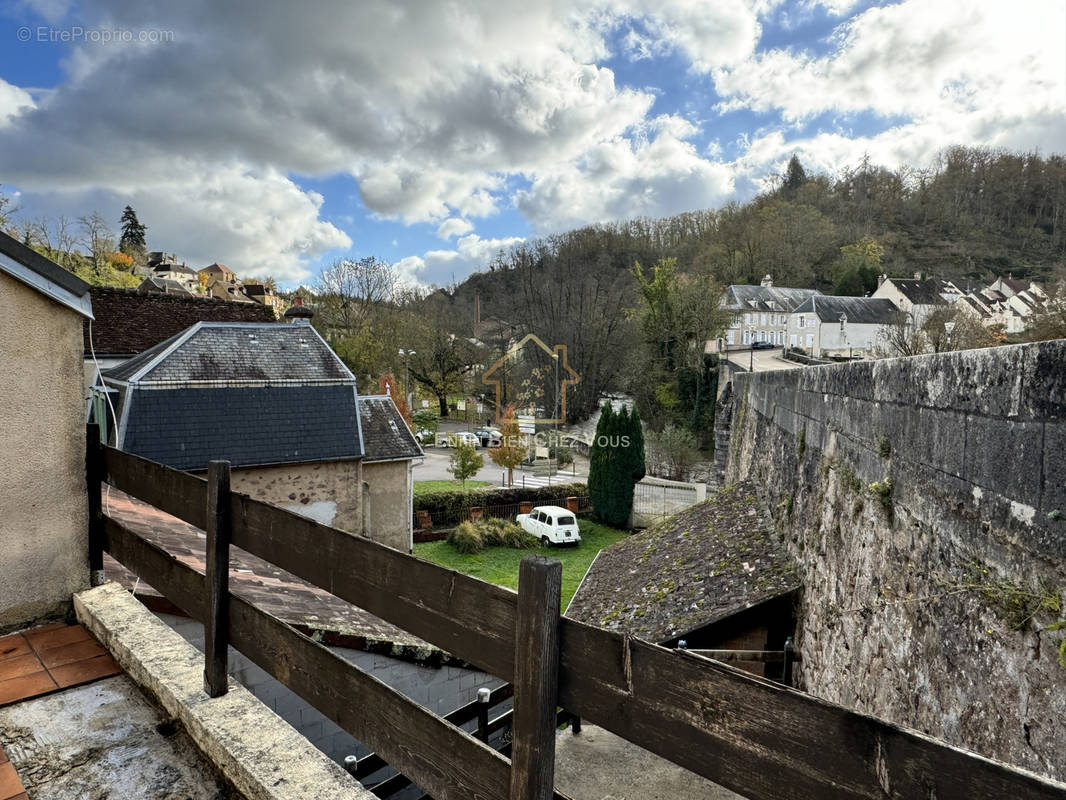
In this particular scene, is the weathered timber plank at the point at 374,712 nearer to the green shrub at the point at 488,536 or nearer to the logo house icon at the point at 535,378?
the green shrub at the point at 488,536

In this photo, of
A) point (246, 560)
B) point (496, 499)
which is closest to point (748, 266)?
point (496, 499)

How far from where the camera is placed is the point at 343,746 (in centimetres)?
438

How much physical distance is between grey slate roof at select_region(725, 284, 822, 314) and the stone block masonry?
42.3 meters

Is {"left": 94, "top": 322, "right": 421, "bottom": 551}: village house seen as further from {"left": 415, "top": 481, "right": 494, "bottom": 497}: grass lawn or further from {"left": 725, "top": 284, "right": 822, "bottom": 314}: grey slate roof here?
{"left": 725, "top": 284, "right": 822, "bottom": 314}: grey slate roof

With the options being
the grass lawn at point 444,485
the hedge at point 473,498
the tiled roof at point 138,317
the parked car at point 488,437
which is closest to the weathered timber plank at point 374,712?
the tiled roof at point 138,317

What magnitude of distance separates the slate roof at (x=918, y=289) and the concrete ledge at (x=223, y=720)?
47.3m

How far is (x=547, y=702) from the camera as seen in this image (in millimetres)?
1146

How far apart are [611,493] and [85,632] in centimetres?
1953

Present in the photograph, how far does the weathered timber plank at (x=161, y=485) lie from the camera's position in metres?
2.21

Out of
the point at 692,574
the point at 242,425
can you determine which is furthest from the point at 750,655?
the point at 242,425

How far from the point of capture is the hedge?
1991 cm

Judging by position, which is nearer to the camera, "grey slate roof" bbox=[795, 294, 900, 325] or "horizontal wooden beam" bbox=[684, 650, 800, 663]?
"horizontal wooden beam" bbox=[684, 650, 800, 663]

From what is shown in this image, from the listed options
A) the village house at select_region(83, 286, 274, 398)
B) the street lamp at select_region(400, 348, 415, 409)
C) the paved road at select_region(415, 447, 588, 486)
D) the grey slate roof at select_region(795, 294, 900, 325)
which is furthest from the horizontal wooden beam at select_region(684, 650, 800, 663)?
the grey slate roof at select_region(795, 294, 900, 325)

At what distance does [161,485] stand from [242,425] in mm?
10282
